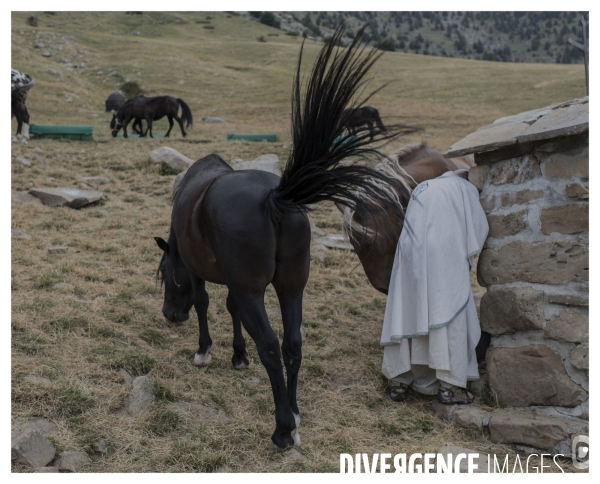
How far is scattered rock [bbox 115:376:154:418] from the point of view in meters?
3.72

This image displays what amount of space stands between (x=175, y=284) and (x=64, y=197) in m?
4.66

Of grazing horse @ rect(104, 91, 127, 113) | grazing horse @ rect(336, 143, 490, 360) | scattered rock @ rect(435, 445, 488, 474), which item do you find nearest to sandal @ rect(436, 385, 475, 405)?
scattered rock @ rect(435, 445, 488, 474)

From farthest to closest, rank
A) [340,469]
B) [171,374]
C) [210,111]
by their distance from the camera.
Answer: [210,111] < [171,374] < [340,469]

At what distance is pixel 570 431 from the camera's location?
3.43m

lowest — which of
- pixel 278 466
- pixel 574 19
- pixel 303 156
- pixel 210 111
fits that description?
pixel 278 466

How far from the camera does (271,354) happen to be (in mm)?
3314

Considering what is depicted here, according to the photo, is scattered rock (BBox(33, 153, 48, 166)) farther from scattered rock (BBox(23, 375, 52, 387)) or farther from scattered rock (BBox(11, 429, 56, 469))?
scattered rock (BBox(11, 429, 56, 469))

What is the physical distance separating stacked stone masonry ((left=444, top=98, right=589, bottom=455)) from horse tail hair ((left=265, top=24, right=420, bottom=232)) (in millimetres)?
1246

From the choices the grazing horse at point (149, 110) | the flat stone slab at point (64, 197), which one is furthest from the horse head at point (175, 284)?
the grazing horse at point (149, 110)

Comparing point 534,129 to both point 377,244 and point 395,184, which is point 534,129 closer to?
point 395,184

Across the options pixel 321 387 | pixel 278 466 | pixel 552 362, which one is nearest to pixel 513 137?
pixel 552 362

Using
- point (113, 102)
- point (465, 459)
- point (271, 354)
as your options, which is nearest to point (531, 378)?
point (465, 459)

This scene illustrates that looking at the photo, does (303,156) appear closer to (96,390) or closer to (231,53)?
A: (96,390)

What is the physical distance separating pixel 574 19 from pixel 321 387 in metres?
170
